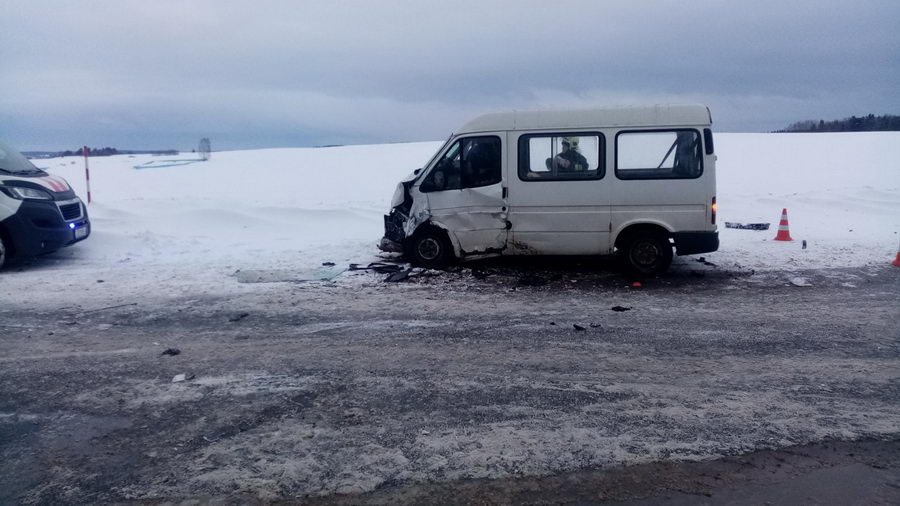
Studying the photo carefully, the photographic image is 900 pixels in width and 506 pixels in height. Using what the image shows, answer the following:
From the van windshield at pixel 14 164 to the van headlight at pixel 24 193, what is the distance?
452mm

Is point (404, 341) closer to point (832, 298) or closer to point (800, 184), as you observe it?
point (832, 298)

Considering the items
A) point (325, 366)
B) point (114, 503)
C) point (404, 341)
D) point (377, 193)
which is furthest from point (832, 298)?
point (377, 193)

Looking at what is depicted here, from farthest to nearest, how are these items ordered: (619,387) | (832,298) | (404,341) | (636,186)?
(636,186) < (832,298) < (404,341) < (619,387)

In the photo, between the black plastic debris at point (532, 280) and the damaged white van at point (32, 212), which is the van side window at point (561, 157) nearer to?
the black plastic debris at point (532, 280)

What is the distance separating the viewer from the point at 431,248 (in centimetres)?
973

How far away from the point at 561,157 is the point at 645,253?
1.89 metres

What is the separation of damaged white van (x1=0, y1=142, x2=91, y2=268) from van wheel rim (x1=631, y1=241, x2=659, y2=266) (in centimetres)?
930

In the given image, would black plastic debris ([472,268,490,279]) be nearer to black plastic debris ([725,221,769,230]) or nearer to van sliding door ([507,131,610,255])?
van sliding door ([507,131,610,255])

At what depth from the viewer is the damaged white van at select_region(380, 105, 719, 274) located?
8.89 meters

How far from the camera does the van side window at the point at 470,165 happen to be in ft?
30.6

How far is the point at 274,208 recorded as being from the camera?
15516mm

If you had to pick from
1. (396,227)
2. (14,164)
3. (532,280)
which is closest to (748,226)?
(532,280)

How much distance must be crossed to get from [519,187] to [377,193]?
13.9 metres

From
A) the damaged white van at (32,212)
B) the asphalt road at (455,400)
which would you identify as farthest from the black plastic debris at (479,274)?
the damaged white van at (32,212)
